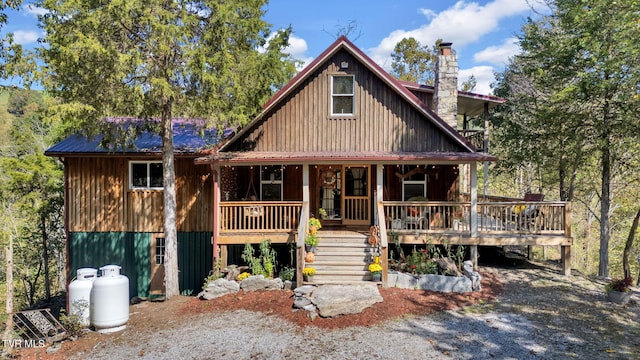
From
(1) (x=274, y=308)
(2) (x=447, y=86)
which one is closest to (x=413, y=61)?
(2) (x=447, y=86)

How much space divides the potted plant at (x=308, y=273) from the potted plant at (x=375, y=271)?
1.52 metres

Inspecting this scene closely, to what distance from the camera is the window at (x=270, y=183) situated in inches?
549

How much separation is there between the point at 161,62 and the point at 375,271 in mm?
Answer: 7577

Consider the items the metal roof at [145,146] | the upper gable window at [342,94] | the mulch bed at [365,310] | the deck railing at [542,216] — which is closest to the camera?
the mulch bed at [365,310]

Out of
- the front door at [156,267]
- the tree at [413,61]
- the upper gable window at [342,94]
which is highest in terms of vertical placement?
the tree at [413,61]

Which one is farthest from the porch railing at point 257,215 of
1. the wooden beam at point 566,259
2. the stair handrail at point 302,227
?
the wooden beam at point 566,259

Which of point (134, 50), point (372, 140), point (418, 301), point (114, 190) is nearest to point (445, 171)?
point (372, 140)

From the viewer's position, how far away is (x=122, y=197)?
12992mm

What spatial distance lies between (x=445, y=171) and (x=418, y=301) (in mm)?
5895

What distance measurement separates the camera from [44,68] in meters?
8.57

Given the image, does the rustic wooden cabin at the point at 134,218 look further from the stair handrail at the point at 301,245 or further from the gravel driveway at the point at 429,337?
the gravel driveway at the point at 429,337

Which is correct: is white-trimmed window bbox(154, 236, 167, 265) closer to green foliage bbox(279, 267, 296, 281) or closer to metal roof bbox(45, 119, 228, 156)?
metal roof bbox(45, 119, 228, 156)

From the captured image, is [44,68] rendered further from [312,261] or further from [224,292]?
[312,261]

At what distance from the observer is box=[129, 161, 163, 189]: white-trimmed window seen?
1298 centimetres
